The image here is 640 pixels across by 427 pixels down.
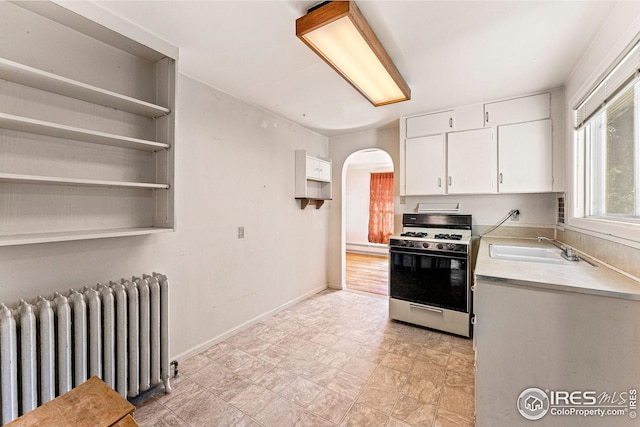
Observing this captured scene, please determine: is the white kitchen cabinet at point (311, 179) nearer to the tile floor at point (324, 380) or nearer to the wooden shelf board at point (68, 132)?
the tile floor at point (324, 380)

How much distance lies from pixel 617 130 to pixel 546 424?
177cm

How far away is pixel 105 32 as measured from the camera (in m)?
1.66

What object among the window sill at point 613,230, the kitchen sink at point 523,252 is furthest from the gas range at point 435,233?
the window sill at point 613,230

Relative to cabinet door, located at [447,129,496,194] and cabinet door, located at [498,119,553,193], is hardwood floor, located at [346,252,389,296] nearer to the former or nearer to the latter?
cabinet door, located at [447,129,496,194]

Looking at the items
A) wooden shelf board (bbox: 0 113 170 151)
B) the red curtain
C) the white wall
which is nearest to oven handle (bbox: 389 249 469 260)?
the white wall

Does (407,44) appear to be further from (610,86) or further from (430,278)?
(430,278)

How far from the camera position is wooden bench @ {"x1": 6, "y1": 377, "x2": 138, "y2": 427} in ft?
2.86

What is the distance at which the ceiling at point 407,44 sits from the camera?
151 centimetres

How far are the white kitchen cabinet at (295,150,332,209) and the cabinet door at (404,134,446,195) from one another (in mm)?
1191

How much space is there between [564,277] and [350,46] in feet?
5.79

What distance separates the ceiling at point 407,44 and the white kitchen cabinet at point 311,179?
882mm

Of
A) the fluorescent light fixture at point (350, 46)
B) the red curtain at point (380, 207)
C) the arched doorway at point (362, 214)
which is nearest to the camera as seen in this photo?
the fluorescent light fixture at point (350, 46)

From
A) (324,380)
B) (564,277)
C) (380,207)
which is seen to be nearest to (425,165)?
(564,277)

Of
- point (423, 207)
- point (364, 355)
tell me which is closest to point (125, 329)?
point (364, 355)
